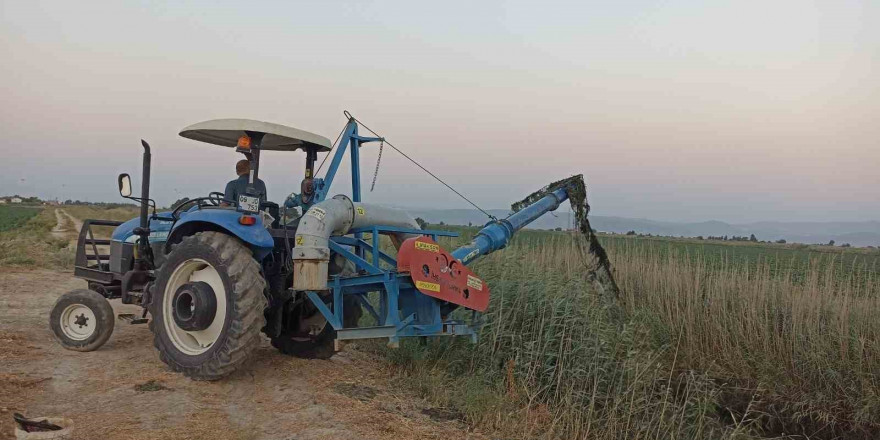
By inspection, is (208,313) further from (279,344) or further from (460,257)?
(460,257)

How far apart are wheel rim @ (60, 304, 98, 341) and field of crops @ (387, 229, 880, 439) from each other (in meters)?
3.04

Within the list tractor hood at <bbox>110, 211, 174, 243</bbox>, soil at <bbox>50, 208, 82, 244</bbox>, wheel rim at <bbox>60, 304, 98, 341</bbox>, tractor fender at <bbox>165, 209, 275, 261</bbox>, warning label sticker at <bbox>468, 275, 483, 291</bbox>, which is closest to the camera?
tractor fender at <bbox>165, 209, 275, 261</bbox>

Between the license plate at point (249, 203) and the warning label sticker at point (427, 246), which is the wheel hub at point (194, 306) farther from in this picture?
the warning label sticker at point (427, 246)

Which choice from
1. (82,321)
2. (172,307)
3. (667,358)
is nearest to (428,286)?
(172,307)

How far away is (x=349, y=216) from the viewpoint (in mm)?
5129

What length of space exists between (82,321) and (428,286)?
3.74 m

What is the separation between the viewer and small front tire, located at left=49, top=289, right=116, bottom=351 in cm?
595

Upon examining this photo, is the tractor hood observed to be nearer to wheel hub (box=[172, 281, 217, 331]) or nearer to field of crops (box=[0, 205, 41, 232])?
wheel hub (box=[172, 281, 217, 331])

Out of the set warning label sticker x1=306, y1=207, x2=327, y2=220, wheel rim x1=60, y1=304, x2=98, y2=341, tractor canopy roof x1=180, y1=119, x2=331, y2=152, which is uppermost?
tractor canopy roof x1=180, y1=119, x2=331, y2=152

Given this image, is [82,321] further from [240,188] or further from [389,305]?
A: [389,305]

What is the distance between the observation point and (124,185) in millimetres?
5805

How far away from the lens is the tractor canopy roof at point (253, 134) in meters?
5.38

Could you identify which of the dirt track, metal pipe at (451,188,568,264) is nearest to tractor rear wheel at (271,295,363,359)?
the dirt track

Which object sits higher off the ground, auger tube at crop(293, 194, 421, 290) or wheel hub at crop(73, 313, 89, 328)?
auger tube at crop(293, 194, 421, 290)
